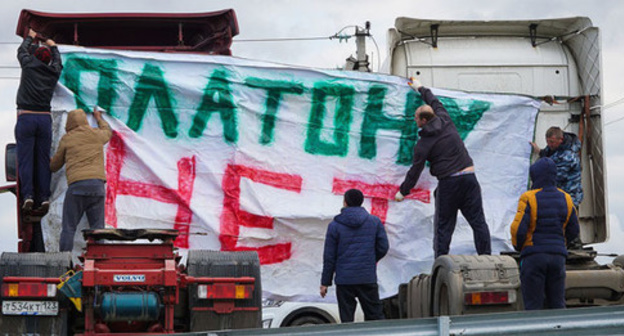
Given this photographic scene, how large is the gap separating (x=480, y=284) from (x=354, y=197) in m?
1.78

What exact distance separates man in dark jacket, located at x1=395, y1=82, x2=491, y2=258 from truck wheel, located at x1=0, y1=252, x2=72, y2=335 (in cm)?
406

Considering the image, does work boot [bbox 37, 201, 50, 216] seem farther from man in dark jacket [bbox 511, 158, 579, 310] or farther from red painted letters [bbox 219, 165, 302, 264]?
man in dark jacket [bbox 511, 158, 579, 310]

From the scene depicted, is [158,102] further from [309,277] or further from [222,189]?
[309,277]

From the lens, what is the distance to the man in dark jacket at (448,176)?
1017 cm

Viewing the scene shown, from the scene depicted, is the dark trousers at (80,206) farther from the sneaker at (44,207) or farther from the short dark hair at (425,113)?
the short dark hair at (425,113)

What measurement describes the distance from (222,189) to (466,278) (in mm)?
3002

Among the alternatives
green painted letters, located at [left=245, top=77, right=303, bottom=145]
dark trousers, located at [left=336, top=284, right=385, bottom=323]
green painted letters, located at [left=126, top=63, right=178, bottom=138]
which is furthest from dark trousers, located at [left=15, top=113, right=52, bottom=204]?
dark trousers, located at [left=336, top=284, right=385, bottom=323]

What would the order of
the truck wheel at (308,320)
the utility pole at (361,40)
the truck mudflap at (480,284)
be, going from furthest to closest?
1. the utility pole at (361,40)
2. the truck wheel at (308,320)
3. the truck mudflap at (480,284)

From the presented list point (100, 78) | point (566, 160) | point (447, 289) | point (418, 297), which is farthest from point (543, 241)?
point (100, 78)

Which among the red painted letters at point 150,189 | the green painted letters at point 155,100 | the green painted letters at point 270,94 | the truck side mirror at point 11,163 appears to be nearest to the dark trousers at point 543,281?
the green painted letters at point 270,94

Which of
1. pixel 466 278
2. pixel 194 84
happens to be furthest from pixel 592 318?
pixel 194 84

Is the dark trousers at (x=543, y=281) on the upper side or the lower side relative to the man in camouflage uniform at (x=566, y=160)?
lower

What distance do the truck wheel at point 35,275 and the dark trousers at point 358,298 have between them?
2.81 meters

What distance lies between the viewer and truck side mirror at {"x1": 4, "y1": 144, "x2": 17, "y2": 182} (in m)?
9.70
